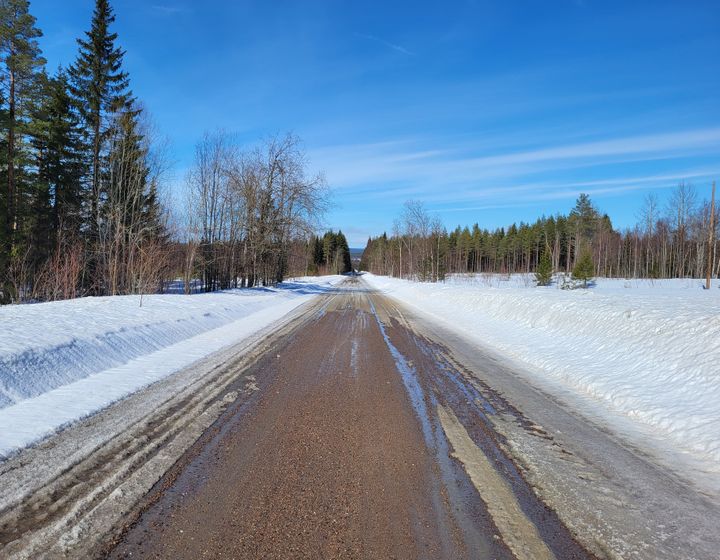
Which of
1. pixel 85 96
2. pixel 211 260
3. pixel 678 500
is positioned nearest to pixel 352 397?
pixel 678 500

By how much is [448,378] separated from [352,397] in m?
1.99

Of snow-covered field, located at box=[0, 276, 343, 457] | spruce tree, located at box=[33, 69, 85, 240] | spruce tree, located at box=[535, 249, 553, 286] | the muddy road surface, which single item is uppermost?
spruce tree, located at box=[33, 69, 85, 240]

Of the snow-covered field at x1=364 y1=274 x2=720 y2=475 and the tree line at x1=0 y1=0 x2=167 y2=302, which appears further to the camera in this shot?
the tree line at x1=0 y1=0 x2=167 y2=302

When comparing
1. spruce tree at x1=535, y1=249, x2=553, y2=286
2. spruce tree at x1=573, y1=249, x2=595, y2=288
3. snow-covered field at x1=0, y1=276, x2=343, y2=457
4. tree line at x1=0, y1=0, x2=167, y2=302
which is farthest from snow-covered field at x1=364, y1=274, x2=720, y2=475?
spruce tree at x1=535, y1=249, x2=553, y2=286

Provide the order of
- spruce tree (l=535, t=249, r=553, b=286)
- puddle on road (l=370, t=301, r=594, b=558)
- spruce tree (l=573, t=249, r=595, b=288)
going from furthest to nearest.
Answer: spruce tree (l=535, t=249, r=553, b=286) < spruce tree (l=573, t=249, r=595, b=288) < puddle on road (l=370, t=301, r=594, b=558)

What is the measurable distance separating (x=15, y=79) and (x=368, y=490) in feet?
91.5

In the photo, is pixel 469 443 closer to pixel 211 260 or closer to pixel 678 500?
pixel 678 500

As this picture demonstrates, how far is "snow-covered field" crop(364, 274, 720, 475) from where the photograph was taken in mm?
4871

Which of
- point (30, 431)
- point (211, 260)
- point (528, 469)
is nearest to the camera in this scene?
point (528, 469)

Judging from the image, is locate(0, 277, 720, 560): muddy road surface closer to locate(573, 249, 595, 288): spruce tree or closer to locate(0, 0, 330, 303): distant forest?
locate(0, 0, 330, 303): distant forest

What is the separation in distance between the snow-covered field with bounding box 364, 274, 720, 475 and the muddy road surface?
2.65ft

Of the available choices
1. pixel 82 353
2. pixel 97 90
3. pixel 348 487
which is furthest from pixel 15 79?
pixel 348 487

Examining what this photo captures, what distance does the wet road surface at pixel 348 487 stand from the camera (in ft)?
8.38

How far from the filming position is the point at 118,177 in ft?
76.3
